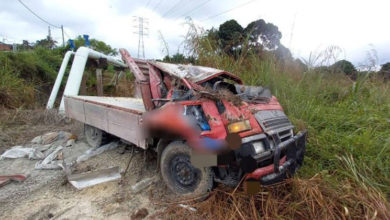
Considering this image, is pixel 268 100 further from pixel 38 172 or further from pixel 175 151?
pixel 38 172

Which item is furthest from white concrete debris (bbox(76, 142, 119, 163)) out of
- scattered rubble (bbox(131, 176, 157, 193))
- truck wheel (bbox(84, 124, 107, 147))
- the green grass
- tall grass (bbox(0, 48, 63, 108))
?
tall grass (bbox(0, 48, 63, 108))

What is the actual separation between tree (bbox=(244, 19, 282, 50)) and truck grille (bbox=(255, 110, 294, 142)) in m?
2.86

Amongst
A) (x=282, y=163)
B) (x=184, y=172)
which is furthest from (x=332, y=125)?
(x=184, y=172)

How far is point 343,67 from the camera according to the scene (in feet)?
14.0

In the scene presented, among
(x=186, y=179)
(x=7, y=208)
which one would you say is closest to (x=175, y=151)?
(x=186, y=179)

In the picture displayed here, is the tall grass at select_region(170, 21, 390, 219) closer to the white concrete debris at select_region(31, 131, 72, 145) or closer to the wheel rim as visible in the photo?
the wheel rim

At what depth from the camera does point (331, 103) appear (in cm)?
399

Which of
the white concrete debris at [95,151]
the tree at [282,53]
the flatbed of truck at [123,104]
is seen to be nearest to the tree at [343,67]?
the tree at [282,53]

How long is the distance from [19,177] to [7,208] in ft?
2.23

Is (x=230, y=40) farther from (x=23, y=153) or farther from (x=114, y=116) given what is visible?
(x=23, y=153)

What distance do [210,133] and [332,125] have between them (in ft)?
7.68

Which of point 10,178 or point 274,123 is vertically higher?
point 274,123

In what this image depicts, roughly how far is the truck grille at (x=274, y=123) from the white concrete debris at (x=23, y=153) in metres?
3.79

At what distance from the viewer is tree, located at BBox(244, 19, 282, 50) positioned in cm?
483
